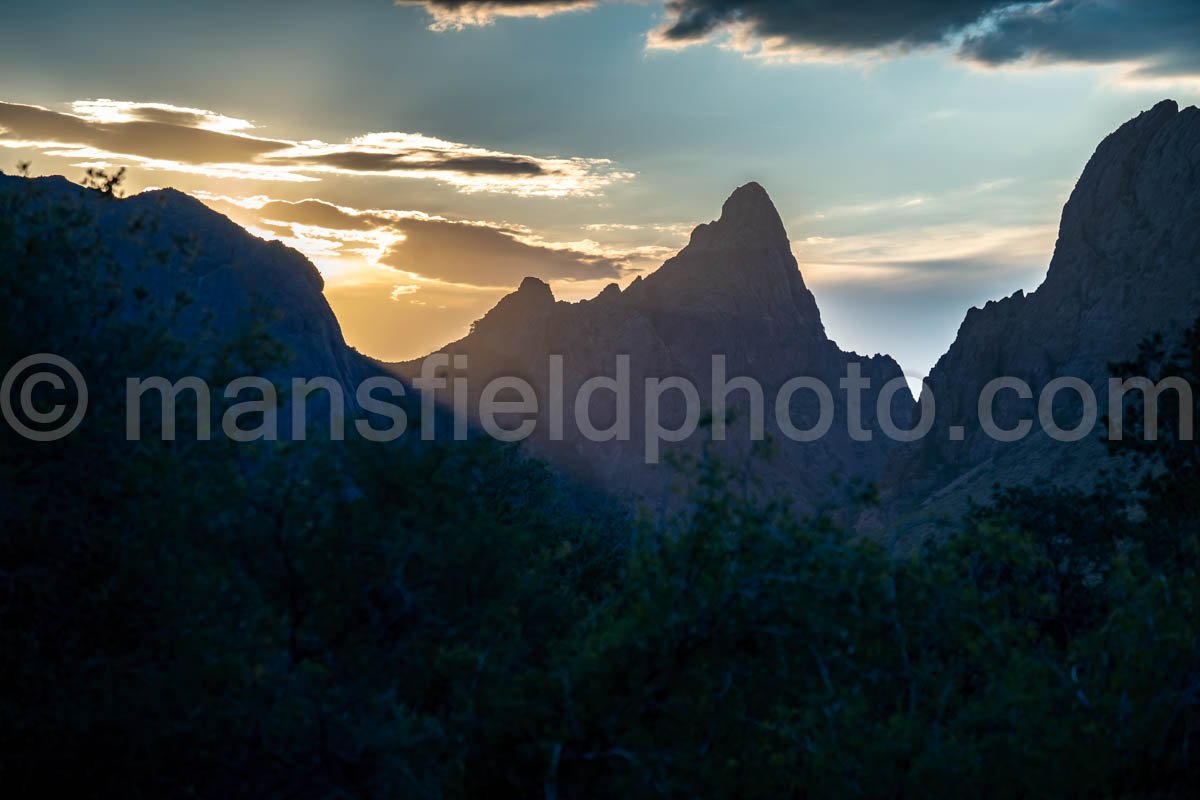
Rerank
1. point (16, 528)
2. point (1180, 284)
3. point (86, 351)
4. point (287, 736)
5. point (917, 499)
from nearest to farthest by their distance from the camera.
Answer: point (287, 736), point (16, 528), point (86, 351), point (1180, 284), point (917, 499)

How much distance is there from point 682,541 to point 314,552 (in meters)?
5.86

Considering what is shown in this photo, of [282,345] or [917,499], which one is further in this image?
[917,499]

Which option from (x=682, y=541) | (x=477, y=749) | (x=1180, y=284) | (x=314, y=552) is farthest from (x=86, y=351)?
(x=1180, y=284)

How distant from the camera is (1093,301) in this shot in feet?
568

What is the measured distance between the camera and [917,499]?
589ft

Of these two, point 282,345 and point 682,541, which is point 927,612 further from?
point 282,345

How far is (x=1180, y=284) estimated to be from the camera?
15225cm

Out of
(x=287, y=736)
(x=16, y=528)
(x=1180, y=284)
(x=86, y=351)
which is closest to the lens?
(x=287, y=736)

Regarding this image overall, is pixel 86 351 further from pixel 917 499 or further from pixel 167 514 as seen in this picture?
pixel 917 499

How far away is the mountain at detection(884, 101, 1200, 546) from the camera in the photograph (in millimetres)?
151625

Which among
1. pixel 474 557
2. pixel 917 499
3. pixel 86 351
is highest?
pixel 86 351

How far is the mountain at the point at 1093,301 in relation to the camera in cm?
15162

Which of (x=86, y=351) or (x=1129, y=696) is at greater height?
(x=86, y=351)

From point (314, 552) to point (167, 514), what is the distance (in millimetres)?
2276
